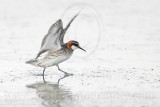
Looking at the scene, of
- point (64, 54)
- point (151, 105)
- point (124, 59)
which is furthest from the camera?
point (124, 59)

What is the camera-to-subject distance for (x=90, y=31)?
19.4 m

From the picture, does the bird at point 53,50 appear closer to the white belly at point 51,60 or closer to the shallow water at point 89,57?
the white belly at point 51,60

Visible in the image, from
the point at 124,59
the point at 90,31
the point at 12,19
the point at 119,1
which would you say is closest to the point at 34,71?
the point at 124,59

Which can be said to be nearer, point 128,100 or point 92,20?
point 128,100

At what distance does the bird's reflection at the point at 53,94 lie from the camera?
9875mm

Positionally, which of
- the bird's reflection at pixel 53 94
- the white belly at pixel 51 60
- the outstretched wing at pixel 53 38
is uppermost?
the outstretched wing at pixel 53 38

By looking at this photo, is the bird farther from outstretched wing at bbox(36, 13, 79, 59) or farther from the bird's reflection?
the bird's reflection

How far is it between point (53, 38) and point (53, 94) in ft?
8.55

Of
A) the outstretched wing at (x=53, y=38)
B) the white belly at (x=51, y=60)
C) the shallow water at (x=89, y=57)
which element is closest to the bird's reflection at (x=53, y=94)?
the shallow water at (x=89, y=57)

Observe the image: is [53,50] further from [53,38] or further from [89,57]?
[89,57]

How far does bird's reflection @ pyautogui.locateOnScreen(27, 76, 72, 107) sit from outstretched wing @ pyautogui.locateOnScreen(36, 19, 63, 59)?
58.7 inches

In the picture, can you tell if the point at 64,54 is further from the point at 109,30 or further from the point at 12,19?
the point at 12,19

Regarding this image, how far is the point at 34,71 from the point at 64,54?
1.04 meters

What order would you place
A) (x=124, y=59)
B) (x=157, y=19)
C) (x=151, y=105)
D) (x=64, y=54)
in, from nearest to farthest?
(x=151, y=105) < (x=64, y=54) < (x=124, y=59) < (x=157, y=19)
